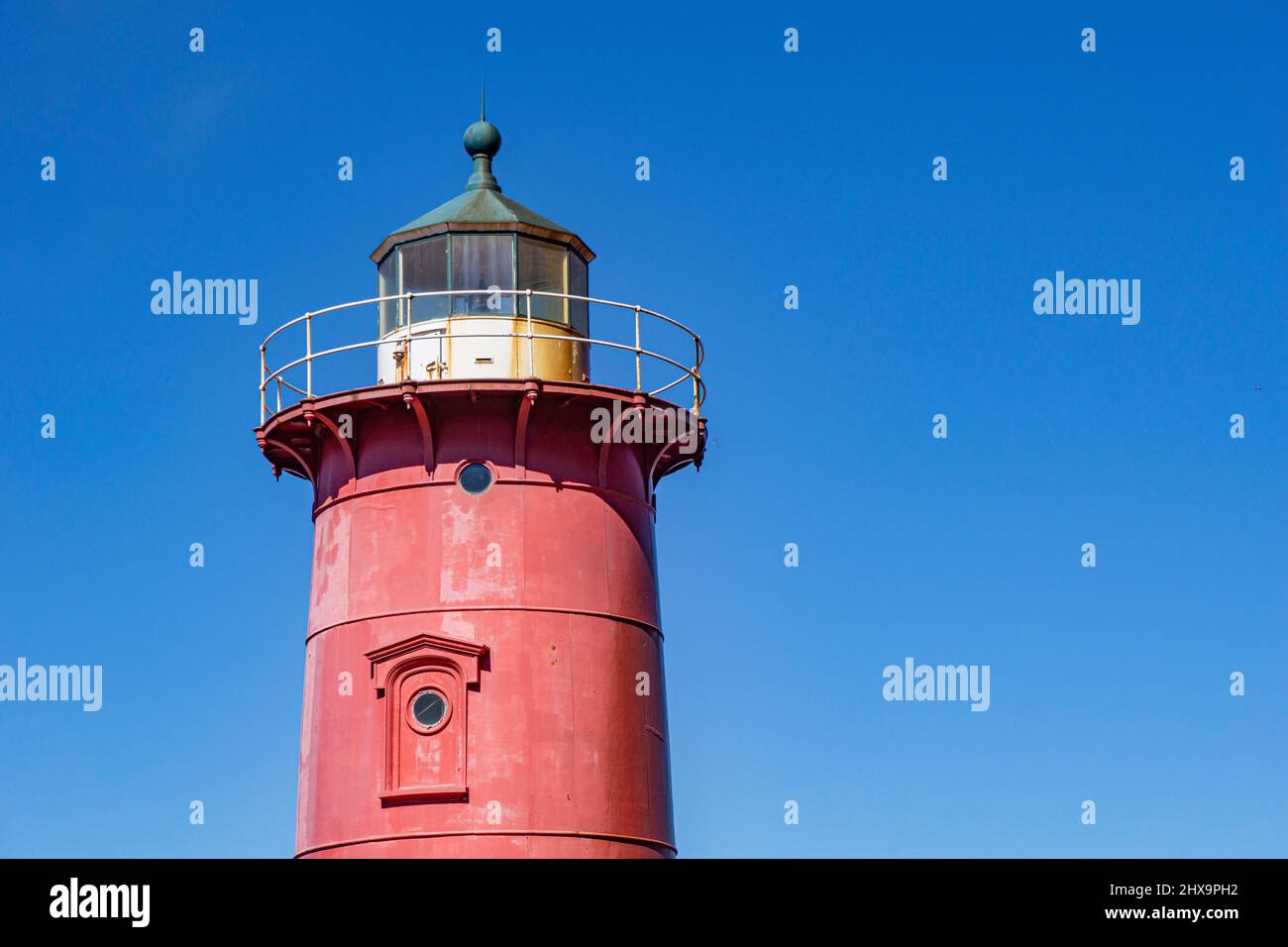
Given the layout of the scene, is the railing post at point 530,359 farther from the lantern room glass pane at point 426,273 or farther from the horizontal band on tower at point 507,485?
the horizontal band on tower at point 507,485

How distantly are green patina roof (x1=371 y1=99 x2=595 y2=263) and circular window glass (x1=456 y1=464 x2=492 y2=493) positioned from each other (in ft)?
10.6

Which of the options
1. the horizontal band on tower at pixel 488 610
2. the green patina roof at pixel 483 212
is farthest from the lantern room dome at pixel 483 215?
the horizontal band on tower at pixel 488 610

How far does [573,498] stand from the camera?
88.9 ft

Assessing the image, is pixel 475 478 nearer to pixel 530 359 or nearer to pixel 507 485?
pixel 507 485

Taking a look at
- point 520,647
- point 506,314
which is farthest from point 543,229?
point 520,647

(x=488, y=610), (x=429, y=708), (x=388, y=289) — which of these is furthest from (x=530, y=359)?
(x=429, y=708)

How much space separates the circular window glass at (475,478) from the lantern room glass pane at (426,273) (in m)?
2.04

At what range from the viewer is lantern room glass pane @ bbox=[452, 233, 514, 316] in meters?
27.4
